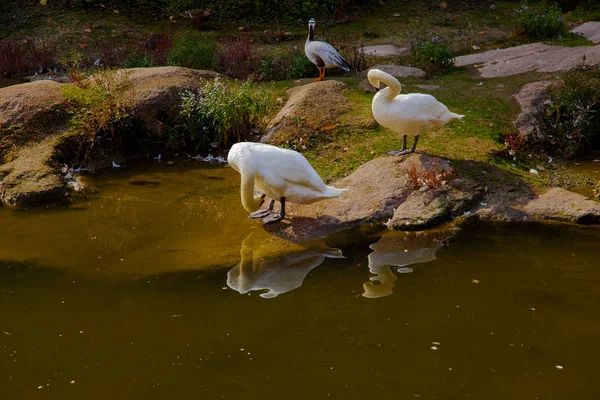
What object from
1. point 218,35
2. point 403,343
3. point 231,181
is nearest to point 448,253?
point 403,343

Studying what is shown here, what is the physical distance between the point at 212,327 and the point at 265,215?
2.29 metres

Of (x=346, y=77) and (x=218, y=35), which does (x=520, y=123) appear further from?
(x=218, y=35)

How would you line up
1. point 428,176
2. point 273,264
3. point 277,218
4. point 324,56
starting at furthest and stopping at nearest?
1. point 324,56
2. point 428,176
3. point 277,218
4. point 273,264

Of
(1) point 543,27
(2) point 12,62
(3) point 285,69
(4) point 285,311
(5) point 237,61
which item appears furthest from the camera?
(1) point 543,27

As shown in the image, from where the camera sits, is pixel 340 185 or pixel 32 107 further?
pixel 32 107

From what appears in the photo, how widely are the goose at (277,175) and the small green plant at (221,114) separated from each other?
2.32m

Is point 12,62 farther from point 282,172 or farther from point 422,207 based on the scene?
point 422,207

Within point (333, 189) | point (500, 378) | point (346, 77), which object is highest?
point (346, 77)

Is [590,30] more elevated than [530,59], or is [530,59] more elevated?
[590,30]

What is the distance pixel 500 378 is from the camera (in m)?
4.58

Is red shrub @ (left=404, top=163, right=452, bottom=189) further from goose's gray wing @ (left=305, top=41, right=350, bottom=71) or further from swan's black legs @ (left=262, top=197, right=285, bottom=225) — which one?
goose's gray wing @ (left=305, top=41, right=350, bottom=71)

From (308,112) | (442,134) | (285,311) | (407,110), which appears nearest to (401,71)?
(308,112)

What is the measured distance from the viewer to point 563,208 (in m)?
7.06

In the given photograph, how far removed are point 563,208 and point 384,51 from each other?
24.3ft
